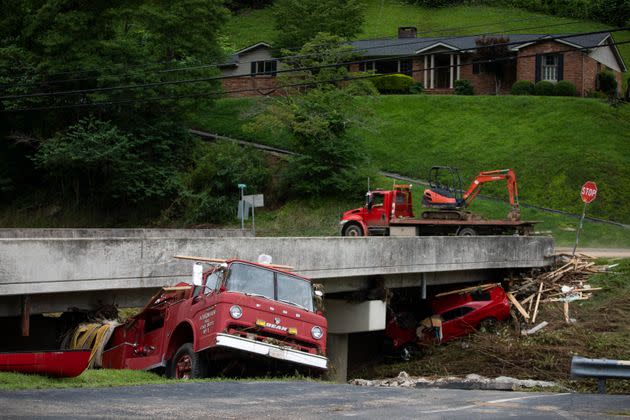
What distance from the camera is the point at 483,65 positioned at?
71562 millimetres

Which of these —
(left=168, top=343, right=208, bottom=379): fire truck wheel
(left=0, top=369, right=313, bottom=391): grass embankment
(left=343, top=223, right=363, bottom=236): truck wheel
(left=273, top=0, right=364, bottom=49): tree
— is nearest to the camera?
(left=0, top=369, right=313, bottom=391): grass embankment

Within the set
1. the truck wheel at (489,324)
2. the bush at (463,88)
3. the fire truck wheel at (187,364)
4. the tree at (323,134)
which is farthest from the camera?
the bush at (463,88)

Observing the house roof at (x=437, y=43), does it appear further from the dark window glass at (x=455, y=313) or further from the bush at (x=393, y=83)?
the dark window glass at (x=455, y=313)

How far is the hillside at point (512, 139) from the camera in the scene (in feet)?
173

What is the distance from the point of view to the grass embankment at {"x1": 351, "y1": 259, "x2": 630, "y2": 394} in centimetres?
2461

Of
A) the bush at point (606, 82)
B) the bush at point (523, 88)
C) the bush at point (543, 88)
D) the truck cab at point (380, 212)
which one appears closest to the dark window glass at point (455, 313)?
the truck cab at point (380, 212)

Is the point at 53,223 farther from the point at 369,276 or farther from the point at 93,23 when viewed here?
the point at 369,276

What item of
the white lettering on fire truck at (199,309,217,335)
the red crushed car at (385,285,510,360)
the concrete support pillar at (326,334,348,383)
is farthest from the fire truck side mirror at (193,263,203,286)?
the red crushed car at (385,285,510,360)

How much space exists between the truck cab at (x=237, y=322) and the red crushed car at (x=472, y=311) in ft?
38.4

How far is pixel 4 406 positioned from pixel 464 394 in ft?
22.7

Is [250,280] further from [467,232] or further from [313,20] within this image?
[313,20]

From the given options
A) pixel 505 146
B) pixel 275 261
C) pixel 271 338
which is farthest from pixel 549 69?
pixel 271 338

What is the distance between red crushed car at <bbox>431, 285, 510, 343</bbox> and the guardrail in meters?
10.2

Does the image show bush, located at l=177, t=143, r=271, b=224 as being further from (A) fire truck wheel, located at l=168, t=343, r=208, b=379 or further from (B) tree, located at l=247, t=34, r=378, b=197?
(A) fire truck wheel, located at l=168, t=343, r=208, b=379
